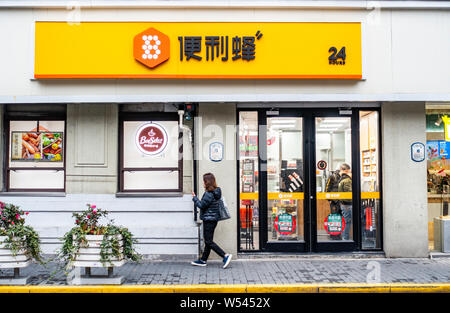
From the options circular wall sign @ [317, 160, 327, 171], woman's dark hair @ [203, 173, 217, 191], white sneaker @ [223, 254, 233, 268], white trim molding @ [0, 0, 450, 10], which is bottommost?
white sneaker @ [223, 254, 233, 268]

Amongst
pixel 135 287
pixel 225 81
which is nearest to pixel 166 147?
pixel 225 81

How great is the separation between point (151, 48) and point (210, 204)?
3.58 metres

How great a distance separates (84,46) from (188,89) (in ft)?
7.89

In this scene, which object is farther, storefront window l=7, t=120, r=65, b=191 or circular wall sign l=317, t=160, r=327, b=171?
storefront window l=7, t=120, r=65, b=191

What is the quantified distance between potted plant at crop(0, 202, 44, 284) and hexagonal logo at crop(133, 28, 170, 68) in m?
3.95

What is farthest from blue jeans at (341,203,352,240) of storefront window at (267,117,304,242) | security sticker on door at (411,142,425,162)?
security sticker on door at (411,142,425,162)

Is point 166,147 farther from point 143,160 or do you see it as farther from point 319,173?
point 319,173

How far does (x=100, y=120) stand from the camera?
9406mm

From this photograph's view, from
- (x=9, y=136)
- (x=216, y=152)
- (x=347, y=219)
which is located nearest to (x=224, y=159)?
(x=216, y=152)

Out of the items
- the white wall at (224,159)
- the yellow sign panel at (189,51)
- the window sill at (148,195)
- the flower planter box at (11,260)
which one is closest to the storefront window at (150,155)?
the window sill at (148,195)

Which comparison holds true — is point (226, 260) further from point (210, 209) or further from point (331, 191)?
point (331, 191)

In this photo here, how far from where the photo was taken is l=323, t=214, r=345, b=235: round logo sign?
945 centimetres

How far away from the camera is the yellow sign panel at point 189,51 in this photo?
8.92 metres

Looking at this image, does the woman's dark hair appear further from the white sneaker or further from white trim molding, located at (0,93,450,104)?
white trim molding, located at (0,93,450,104)
